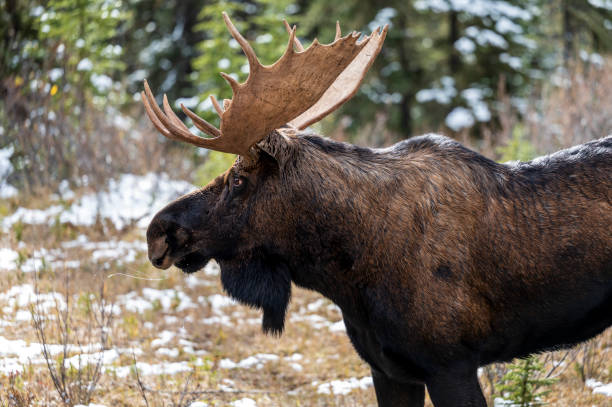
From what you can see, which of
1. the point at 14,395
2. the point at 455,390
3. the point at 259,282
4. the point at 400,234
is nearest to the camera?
the point at 455,390

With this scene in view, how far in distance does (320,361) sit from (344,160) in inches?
103

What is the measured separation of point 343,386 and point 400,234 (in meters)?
2.13

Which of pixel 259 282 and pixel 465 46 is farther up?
pixel 465 46

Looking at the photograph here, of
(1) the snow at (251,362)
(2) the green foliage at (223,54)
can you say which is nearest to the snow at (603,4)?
(2) the green foliage at (223,54)

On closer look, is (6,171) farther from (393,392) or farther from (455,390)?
(455,390)

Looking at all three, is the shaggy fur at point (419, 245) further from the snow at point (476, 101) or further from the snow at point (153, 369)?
the snow at point (476, 101)

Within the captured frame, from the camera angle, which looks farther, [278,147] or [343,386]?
[343,386]

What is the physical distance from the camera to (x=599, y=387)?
420cm

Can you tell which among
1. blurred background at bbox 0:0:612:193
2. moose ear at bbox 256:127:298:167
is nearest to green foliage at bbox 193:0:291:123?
blurred background at bbox 0:0:612:193

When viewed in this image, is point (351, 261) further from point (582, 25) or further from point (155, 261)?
point (582, 25)

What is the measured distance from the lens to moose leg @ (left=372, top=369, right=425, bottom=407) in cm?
327

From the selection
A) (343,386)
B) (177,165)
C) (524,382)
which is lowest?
(343,386)

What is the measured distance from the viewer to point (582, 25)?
50.8 ft

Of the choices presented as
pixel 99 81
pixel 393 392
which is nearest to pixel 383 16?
pixel 99 81
